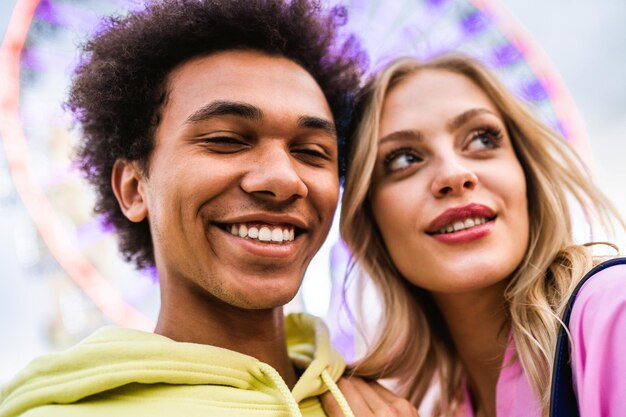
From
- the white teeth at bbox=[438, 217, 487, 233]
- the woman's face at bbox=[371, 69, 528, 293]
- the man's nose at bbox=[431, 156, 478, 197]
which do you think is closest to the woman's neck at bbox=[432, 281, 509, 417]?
the woman's face at bbox=[371, 69, 528, 293]

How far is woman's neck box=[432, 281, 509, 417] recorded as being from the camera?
2.30 metres

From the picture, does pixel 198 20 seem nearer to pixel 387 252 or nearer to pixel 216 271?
pixel 216 271

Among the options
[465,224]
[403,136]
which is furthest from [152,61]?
[465,224]

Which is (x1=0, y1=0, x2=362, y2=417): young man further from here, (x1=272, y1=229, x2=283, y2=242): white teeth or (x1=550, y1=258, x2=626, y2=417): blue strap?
(x1=550, y1=258, x2=626, y2=417): blue strap

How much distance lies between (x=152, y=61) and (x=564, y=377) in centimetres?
180

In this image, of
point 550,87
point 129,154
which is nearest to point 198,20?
point 129,154

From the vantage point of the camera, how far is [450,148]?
220cm

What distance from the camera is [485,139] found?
7.63ft

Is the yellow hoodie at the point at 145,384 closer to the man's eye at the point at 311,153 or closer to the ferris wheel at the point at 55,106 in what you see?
the man's eye at the point at 311,153

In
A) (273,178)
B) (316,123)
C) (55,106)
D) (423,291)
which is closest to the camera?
(273,178)

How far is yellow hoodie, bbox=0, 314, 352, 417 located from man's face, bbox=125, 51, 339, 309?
0.22m

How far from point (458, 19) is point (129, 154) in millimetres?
4527

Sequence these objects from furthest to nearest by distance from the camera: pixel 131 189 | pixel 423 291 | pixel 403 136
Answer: pixel 423 291, pixel 403 136, pixel 131 189

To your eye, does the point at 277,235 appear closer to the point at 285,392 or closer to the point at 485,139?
the point at 285,392
